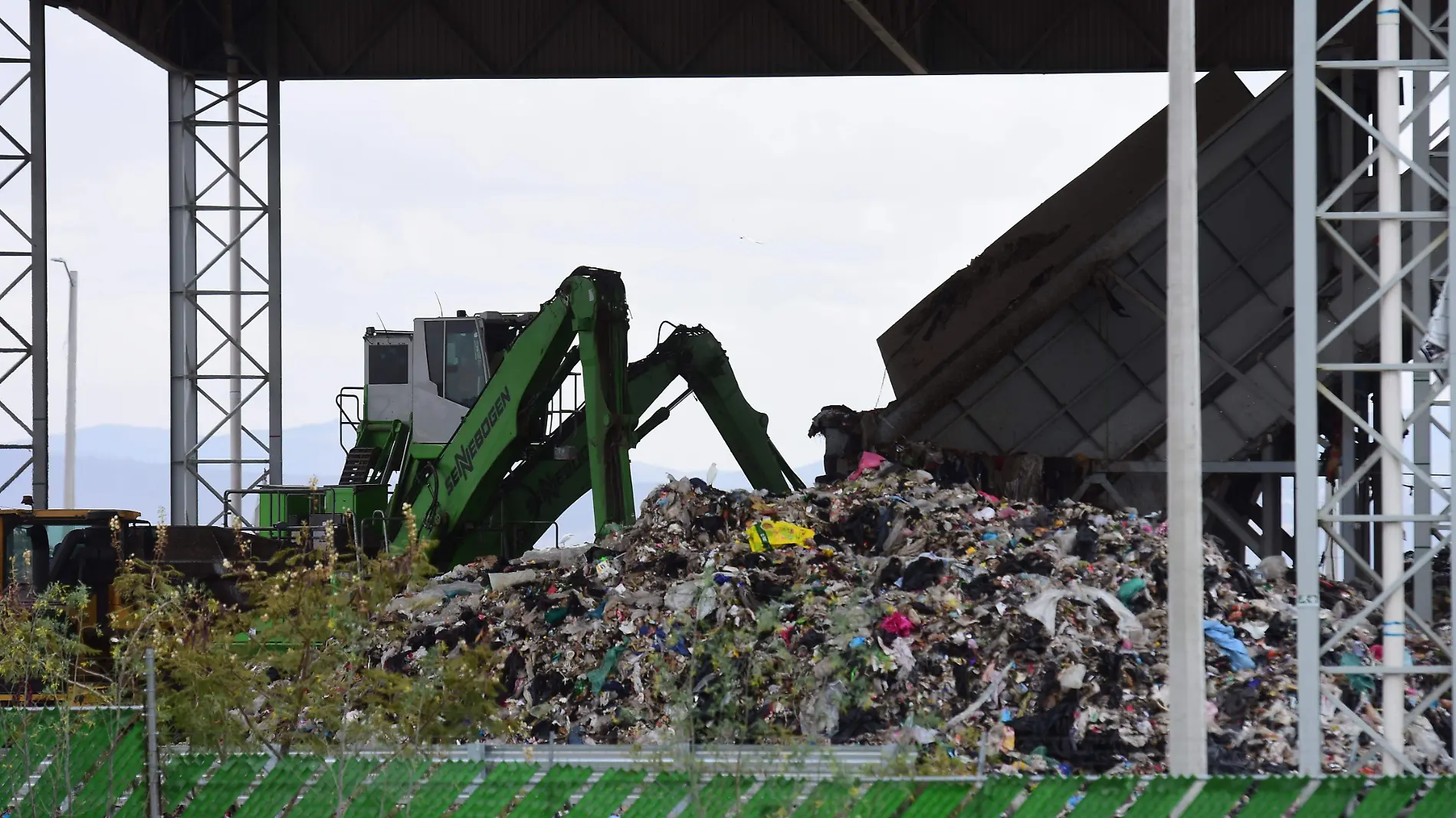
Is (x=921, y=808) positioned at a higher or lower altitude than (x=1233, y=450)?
lower

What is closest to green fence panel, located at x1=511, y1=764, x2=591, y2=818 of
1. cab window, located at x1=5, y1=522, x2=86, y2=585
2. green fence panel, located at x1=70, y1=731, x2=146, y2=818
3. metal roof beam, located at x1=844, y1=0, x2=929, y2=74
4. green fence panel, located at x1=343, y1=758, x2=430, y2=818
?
green fence panel, located at x1=343, y1=758, x2=430, y2=818

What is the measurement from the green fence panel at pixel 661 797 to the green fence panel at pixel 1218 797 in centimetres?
220

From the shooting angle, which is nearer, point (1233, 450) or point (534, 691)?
point (534, 691)

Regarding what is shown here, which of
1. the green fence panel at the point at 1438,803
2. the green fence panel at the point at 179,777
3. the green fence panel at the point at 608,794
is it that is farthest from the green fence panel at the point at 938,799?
the green fence panel at the point at 179,777

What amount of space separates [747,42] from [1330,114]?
727 centimetres

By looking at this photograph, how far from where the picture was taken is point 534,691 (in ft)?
41.4

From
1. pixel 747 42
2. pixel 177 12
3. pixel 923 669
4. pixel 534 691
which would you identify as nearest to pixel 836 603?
pixel 923 669

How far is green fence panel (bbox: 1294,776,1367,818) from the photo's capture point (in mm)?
7102

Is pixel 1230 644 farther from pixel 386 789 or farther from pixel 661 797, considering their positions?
pixel 386 789

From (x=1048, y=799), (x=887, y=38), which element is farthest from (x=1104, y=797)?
(x=887, y=38)

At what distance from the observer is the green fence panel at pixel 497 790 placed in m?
7.48

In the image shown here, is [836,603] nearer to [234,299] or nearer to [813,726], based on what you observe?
[813,726]

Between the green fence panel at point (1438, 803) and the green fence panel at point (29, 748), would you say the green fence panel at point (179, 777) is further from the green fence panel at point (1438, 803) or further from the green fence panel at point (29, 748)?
the green fence panel at point (1438, 803)

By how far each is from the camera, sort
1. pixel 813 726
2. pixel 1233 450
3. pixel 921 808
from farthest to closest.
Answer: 1. pixel 1233 450
2. pixel 813 726
3. pixel 921 808
